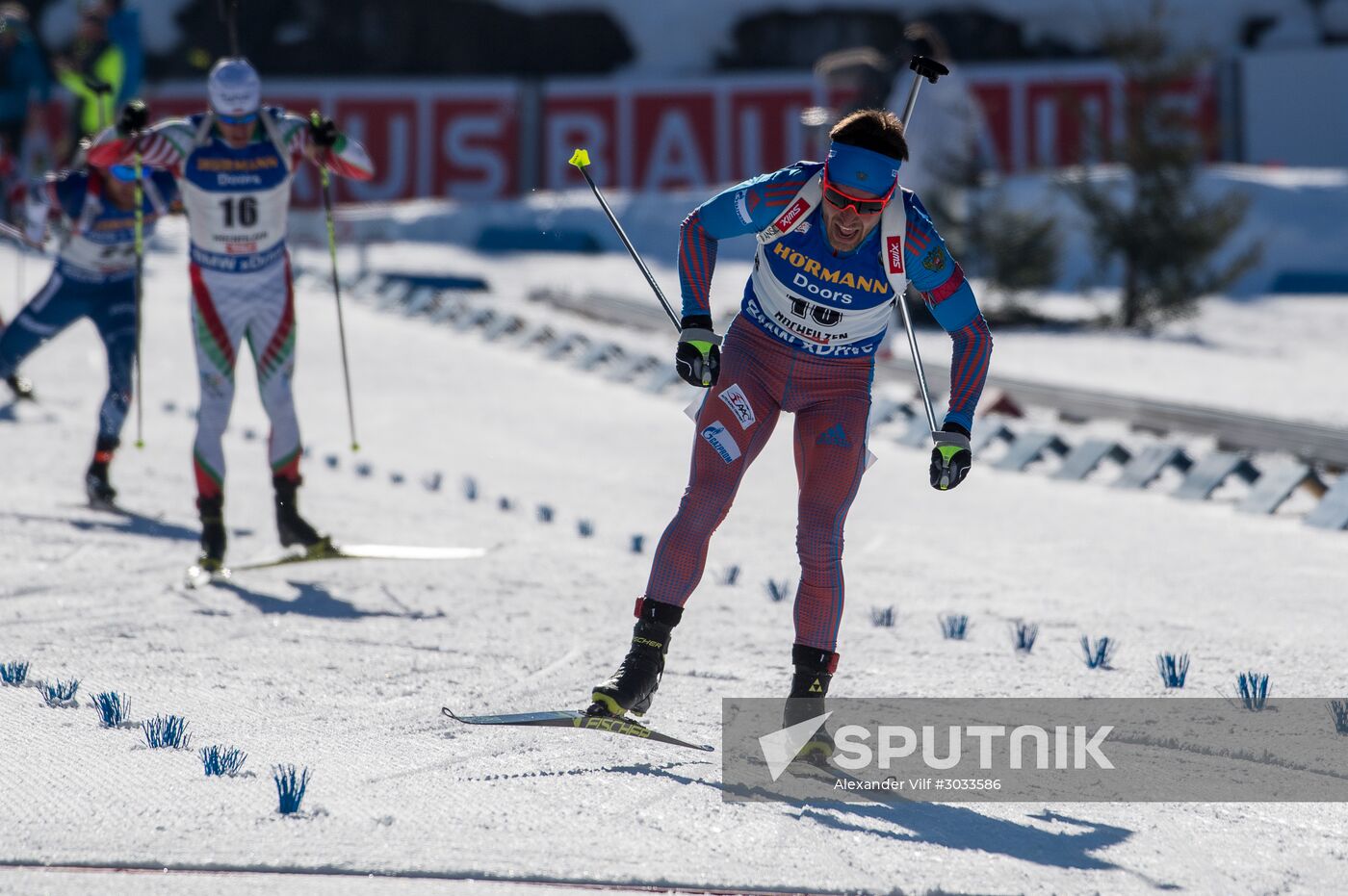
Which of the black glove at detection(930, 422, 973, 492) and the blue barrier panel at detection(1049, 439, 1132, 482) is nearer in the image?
the black glove at detection(930, 422, 973, 492)

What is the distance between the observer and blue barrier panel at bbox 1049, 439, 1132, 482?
430 inches

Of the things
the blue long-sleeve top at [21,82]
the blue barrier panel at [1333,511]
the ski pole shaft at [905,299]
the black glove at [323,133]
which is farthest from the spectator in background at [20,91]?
the ski pole shaft at [905,299]

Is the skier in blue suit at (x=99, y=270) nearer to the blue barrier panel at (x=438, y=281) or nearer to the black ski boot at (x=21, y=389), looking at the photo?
the black ski boot at (x=21, y=389)

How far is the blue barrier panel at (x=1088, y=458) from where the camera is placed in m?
10.9

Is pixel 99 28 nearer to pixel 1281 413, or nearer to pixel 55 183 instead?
pixel 55 183

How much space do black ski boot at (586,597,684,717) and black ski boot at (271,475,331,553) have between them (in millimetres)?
3415

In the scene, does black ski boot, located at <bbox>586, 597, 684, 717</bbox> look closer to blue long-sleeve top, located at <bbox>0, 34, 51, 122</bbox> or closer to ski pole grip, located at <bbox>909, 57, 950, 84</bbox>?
ski pole grip, located at <bbox>909, 57, 950, 84</bbox>

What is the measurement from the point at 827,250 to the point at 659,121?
21265 mm

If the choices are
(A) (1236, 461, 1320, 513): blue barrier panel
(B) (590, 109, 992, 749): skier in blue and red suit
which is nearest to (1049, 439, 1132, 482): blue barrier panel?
(A) (1236, 461, 1320, 513): blue barrier panel

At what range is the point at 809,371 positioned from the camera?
16.3 feet

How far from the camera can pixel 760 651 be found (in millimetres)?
6336

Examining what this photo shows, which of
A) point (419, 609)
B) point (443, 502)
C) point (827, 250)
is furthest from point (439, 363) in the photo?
point (827, 250)

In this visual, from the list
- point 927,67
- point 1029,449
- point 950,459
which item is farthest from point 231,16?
point 1029,449

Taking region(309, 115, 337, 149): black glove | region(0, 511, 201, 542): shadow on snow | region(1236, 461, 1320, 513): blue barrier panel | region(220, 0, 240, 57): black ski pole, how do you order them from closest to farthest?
region(309, 115, 337, 149): black glove
region(0, 511, 201, 542): shadow on snow
region(220, 0, 240, 57): black ski pole
region(1236, 461, 1320, 513): blue barrier panel
